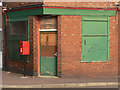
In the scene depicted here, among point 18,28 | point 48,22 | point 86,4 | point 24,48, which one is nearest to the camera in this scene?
point 86,4

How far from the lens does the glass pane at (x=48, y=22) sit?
1379 cm

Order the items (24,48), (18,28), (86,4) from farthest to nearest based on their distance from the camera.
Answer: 1. (18,28)
2. (24,48)
3. (86,4)

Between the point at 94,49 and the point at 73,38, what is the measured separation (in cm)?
118

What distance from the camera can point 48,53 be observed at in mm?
14000

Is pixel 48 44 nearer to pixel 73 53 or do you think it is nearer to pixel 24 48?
pixel 24 48

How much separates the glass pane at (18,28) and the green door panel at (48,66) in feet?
5.69

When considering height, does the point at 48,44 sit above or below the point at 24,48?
above

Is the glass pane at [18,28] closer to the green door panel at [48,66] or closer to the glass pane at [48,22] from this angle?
the glass pane at [48,22]

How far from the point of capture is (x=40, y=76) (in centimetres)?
1395

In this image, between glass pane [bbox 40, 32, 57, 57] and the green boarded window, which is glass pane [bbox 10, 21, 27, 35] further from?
the green boarded window

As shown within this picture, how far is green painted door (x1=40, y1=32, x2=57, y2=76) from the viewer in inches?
546

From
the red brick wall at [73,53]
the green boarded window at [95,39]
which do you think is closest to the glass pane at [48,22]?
the red brick wall at [73,53]

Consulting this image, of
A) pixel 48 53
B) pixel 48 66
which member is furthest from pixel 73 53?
pixel 48 66

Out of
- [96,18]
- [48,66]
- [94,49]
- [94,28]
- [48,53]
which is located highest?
[96,18]
